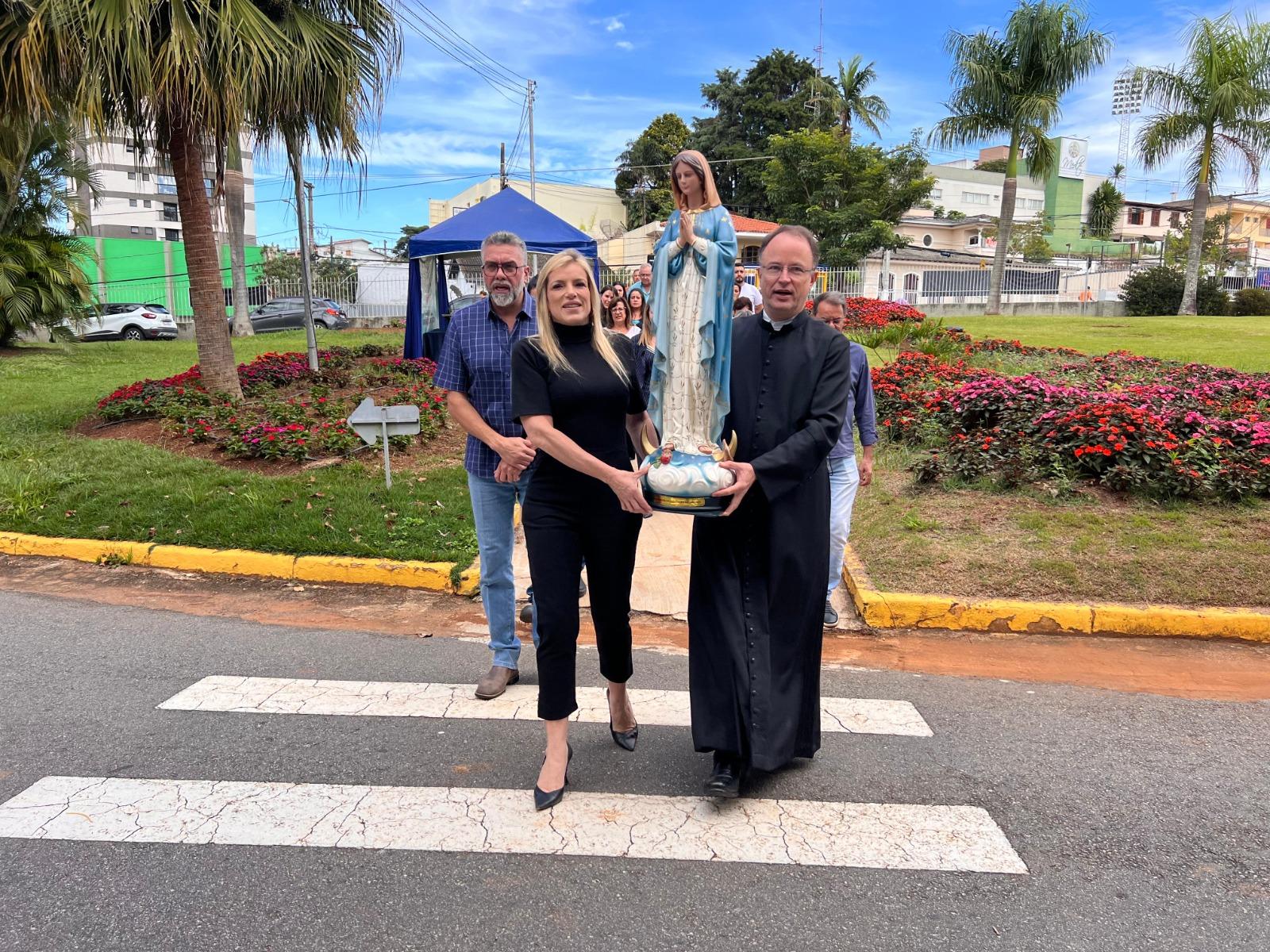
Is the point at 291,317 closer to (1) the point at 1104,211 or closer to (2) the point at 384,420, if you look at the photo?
(2) the point at 384,420

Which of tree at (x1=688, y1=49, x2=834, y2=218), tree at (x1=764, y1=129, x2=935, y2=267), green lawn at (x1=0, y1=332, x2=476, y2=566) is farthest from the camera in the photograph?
tree at (x1=688, y1=49, x2=834, y2=218)

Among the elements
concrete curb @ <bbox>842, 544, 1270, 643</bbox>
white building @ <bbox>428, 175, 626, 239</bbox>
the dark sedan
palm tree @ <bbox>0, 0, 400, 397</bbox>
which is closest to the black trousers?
concrete curb @ <bbox>842, 544, 1270, 643</bbox>

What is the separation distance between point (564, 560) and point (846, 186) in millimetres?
33320

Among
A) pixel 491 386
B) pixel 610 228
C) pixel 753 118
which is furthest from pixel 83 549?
pixel 610 228

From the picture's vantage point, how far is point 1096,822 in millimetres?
3162

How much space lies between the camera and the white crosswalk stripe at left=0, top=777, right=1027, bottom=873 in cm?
299

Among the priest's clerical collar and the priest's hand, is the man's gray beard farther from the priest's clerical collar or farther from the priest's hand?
the priest's hand

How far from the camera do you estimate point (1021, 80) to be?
26375mm

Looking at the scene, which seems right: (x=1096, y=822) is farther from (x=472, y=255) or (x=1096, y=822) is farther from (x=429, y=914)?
(x=472, y=255)

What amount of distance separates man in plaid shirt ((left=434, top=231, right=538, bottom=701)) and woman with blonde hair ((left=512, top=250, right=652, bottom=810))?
1.74 feet

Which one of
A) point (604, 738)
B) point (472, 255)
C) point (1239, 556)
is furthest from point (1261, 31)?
point (604, 738)

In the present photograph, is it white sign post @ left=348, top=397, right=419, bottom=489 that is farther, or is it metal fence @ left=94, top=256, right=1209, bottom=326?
metal fence @ left=94, top=256, right=1209, bottom=326

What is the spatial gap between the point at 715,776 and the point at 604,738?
70 cm

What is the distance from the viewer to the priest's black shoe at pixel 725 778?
324 centimetres
